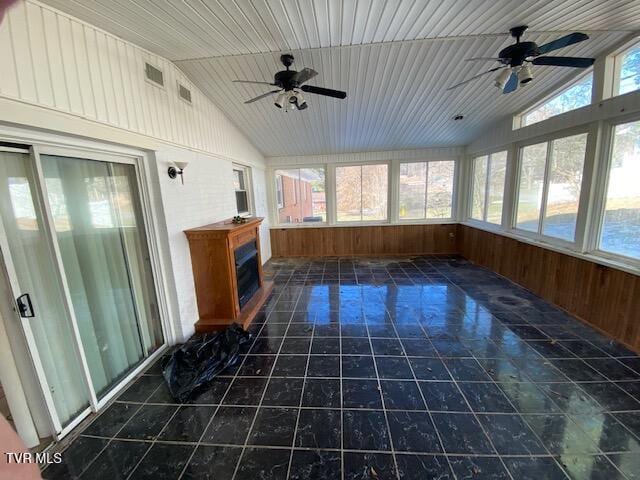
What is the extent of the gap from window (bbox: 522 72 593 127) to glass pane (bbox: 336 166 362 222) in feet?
10.7

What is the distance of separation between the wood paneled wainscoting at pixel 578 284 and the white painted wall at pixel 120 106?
443cm

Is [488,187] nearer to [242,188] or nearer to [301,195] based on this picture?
[301,195]

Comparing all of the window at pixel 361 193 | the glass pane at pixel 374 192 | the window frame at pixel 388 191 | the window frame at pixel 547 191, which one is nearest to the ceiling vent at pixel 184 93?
the window frame at pixel 388 191

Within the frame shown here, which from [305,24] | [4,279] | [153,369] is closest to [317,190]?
[305,24]

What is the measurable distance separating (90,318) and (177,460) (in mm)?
1225

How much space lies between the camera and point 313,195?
646 cm

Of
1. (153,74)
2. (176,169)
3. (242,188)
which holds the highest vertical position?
(153,74)

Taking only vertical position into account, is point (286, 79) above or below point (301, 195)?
above

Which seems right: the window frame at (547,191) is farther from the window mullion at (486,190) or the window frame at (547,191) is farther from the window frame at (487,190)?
the window mullion at (486,190)

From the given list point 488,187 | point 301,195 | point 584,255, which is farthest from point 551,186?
point 301,195

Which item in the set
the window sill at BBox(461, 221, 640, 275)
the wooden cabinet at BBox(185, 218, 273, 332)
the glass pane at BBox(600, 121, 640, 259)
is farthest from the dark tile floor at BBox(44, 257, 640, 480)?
the glass pane at BBox(600, 121, 640, 259)

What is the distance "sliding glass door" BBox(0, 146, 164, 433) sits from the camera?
159 cm

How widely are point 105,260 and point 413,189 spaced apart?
5830 millimetres

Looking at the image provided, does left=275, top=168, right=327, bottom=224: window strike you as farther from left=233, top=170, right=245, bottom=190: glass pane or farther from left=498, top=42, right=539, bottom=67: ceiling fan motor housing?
left=498, top=42, right=539, bottom=67: ceiling fan motor housing
